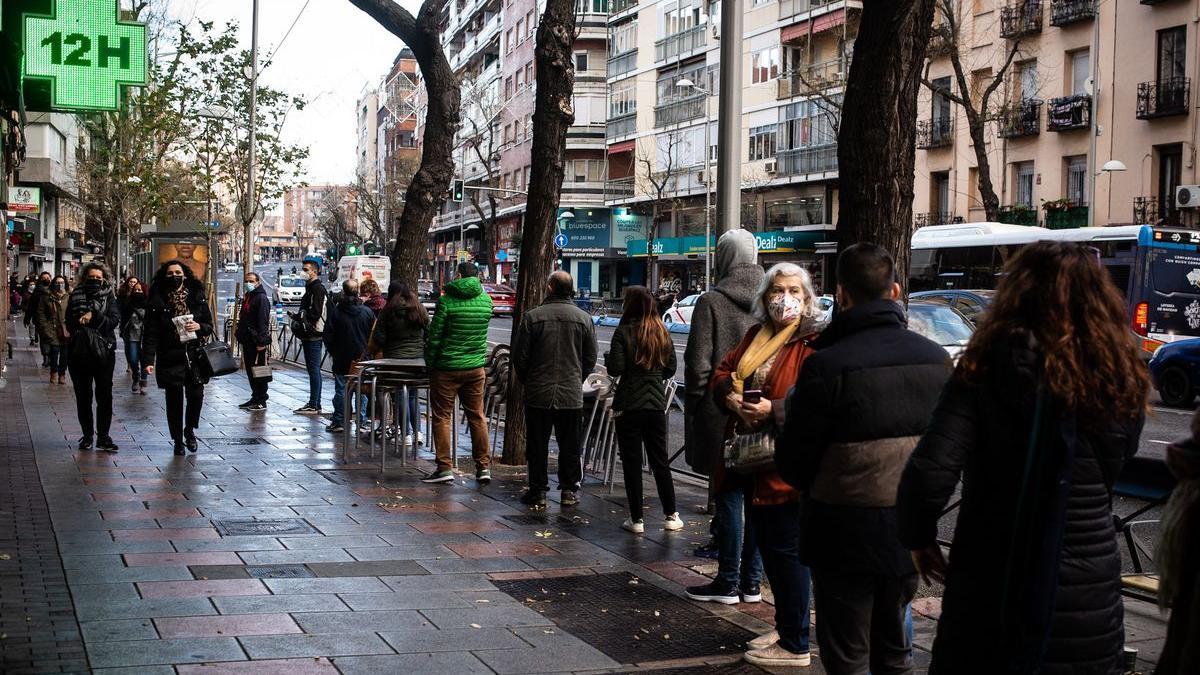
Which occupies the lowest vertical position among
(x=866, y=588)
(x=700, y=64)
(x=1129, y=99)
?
(x=866, y=588)

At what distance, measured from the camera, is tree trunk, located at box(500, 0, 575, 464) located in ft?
40.1

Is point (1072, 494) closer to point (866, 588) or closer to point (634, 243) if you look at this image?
point (866, 588)

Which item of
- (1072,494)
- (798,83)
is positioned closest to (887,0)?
(1072,494)

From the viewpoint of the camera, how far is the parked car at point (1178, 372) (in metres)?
21.1

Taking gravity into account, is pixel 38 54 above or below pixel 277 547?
above

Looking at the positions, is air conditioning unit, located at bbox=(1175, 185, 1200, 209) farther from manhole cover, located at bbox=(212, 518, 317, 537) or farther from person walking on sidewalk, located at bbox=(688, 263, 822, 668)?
person walking on sidewalk, located at bbox=(688, 263, 822, 668)

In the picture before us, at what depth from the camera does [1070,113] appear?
39062 mm

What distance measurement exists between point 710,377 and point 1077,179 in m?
35.7

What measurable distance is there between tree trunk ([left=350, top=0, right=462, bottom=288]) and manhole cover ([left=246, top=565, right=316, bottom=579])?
8.93 metres

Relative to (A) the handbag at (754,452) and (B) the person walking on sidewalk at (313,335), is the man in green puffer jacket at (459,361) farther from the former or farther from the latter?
(B) the person walking on sidewalk at (313,335)

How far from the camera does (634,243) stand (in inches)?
2601

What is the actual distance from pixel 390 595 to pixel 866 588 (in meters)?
3.27

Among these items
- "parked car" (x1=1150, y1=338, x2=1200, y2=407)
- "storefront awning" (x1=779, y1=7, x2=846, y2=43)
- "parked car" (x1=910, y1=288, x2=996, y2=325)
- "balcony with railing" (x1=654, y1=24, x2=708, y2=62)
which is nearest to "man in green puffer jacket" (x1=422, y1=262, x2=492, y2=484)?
"parked car" (x1=910, y1=288, x2=996, y2=325)

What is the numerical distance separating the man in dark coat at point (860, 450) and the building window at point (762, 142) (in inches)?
1932
